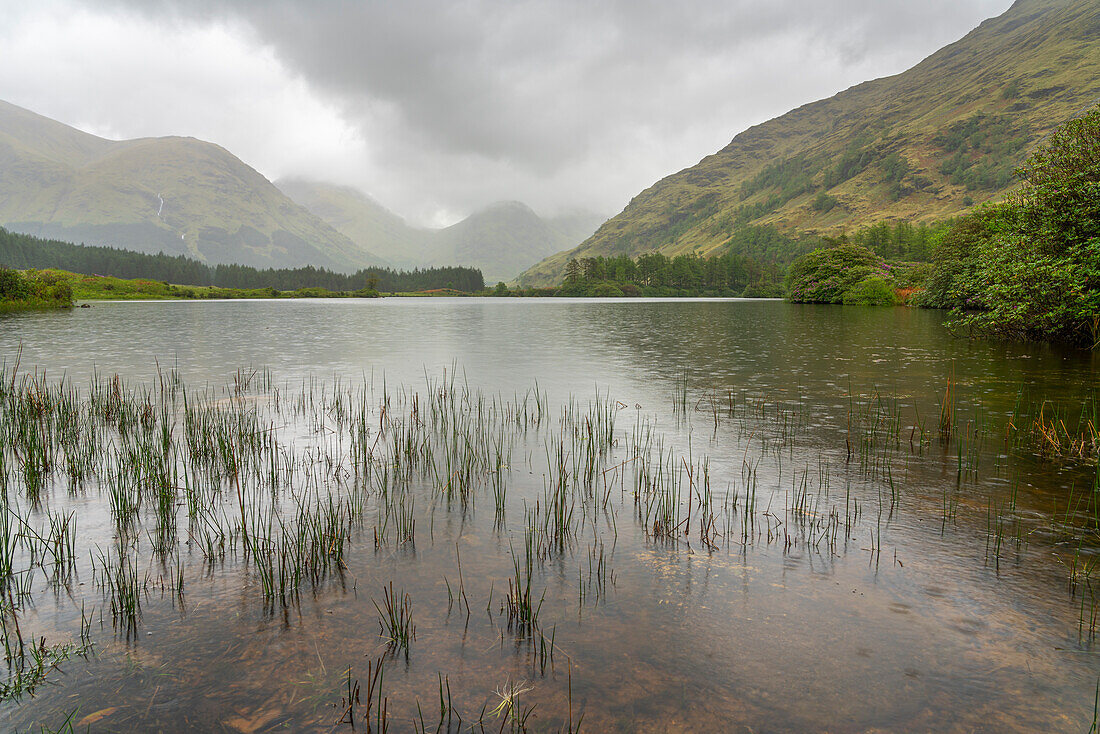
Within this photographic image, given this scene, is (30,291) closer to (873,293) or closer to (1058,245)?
(1058,245)

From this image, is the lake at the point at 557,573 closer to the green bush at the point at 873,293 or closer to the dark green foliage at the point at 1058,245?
the dark green foliage at the point at 1058,245

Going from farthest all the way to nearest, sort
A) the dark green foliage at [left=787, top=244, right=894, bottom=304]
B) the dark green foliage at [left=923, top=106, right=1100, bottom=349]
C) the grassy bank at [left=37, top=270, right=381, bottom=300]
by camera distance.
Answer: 1. the grassy bank at [left=37, top=270, right=381, bottom=300]
2. the dark green foliage at [left=787, top=244, right=894, bottom=304]
3. the dark green foliage at [left=923, top=106, right=1100, bottom=349]

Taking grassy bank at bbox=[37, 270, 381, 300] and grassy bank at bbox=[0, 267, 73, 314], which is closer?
grassy bank at bbox=[0, 267, 73, 314]

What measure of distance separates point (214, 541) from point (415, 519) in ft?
8.91

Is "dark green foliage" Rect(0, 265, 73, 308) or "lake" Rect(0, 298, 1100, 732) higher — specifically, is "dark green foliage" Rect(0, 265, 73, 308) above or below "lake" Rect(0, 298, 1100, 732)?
above

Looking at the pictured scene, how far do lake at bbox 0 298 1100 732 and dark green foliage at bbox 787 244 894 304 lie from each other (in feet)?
301

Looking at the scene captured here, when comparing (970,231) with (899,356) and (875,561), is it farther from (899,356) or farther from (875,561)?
(875,561)

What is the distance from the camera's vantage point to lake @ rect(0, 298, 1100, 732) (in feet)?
14.3

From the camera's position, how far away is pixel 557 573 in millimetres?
6484

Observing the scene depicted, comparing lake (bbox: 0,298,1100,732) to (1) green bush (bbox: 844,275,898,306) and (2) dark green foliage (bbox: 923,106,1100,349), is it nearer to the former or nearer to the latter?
(2) dark green foliage (bbox: 923,106,1100,349)

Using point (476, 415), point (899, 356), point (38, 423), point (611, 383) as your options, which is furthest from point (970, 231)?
point (38, 423)

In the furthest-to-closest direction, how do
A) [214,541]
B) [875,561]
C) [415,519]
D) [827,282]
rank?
[827,282], [415,519], [214,541], [875,561]

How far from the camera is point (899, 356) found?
26453mm

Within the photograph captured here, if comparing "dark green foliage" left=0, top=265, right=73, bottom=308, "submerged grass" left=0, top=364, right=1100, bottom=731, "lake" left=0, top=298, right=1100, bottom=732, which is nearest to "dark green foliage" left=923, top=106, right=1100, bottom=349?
"lake" left=0, top=298, right=1100, bottom=732
